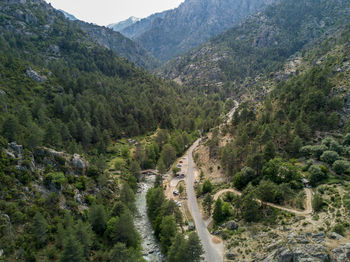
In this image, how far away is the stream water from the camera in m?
55.6

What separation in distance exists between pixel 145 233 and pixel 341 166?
5826 centimetres

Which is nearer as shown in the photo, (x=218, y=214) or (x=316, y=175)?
(x=316, y=175)

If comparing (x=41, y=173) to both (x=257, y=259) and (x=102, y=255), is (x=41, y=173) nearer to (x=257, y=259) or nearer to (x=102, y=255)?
(x=102, y=255)

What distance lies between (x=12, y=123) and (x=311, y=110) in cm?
10583

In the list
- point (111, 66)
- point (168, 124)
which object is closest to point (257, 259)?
point (168, 124)

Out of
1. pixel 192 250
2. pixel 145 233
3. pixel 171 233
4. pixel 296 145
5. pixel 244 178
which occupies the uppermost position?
pixel 296 145

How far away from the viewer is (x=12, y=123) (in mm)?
61281

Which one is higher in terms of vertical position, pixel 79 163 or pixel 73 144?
pixel 73 144

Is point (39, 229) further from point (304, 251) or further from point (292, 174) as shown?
point (292, 174)

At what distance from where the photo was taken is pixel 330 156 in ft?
203

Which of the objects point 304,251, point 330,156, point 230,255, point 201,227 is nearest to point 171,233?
point 201,227

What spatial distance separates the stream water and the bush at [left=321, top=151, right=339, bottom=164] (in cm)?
5423

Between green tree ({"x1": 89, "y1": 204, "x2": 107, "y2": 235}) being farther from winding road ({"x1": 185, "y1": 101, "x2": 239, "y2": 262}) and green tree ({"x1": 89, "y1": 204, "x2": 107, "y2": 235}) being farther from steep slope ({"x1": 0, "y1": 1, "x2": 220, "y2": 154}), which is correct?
steep slope ({"x1": 0, "y1": 1, "x2": 220, "y2": 154})

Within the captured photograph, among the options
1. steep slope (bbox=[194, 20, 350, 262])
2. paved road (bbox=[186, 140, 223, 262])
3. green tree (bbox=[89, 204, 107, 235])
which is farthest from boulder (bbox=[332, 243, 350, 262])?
green tree (bbox=[89, 204, 107, 235])
